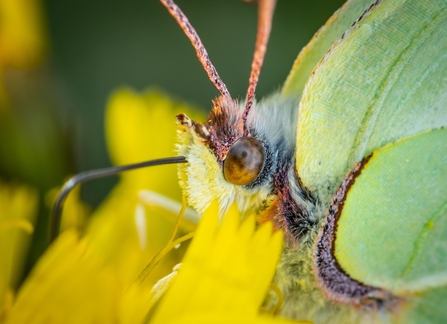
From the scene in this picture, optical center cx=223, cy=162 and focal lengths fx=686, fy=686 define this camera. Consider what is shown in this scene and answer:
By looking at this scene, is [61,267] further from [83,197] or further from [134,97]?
[134,97]

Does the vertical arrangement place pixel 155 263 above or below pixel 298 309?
above

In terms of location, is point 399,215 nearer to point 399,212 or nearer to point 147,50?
point 399,212

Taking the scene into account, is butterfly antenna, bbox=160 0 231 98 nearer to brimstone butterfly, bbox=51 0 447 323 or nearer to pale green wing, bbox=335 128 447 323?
brimstone butterfly, bbox=51 0 447 323

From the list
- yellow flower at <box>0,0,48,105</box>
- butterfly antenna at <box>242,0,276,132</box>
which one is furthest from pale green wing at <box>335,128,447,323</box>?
yellow flower at <box>0,0,48,105</box>

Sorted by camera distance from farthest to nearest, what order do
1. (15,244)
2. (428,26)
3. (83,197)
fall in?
(83,197) < (15,244) < (428,26)

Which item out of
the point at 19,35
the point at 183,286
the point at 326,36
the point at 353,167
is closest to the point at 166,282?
the point at 183,286

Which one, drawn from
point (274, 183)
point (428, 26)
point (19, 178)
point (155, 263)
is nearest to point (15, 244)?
point (19, 178)
